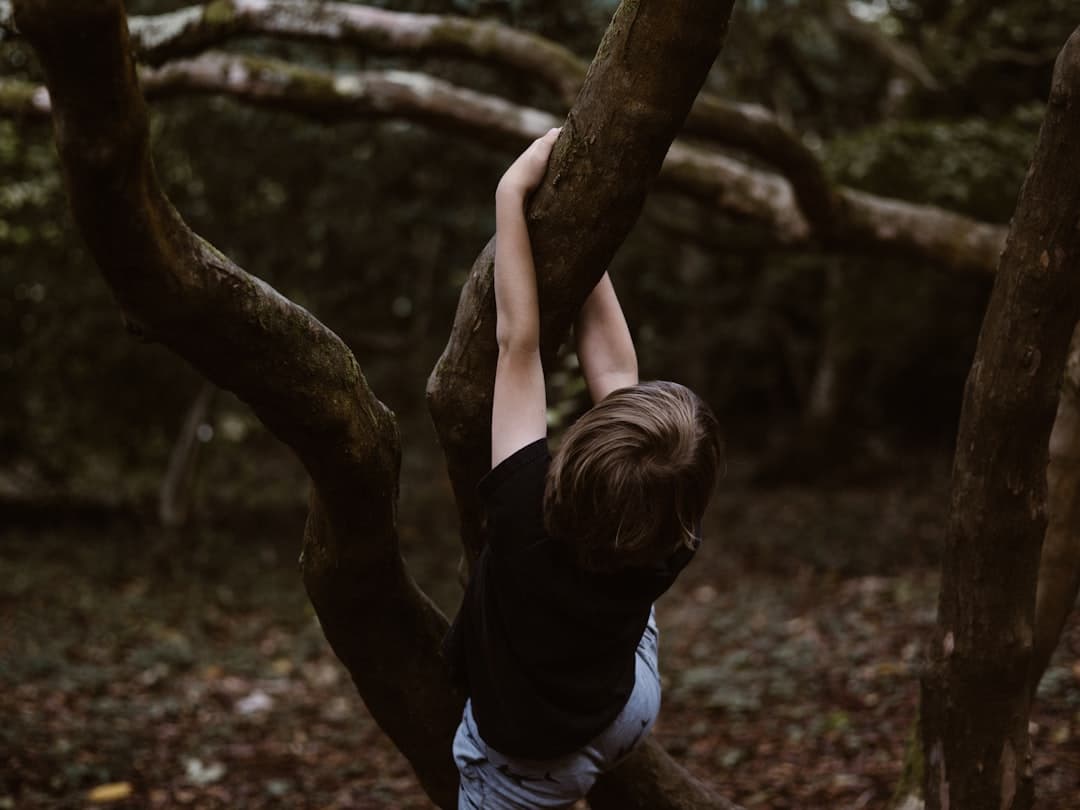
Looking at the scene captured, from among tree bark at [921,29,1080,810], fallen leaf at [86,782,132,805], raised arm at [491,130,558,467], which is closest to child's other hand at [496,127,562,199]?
raised arm at [491,130,558,467]

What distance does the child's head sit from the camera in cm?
205

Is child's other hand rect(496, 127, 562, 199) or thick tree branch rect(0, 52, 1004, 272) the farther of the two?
thick tree branch rect(0, 52, 1004, 272)

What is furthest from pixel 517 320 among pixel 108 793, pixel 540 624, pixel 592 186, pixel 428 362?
pixel 428 362

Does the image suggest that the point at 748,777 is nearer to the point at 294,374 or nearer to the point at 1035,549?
the point at 1035,549

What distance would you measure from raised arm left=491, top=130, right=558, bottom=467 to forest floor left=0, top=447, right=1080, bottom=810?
2.74m

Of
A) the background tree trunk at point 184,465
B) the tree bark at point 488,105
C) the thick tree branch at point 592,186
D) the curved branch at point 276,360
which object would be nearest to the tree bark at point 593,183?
the thick tree branch at point 592,186

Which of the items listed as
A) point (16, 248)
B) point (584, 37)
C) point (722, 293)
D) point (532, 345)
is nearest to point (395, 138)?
point (584, 37)

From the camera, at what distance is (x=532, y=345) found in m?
2.26

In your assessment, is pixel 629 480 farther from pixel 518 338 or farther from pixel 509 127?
pixel 509 127

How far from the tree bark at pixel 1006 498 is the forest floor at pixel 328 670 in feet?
4.08

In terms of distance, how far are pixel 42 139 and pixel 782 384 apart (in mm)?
10571

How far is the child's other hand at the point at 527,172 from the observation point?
7.35 feet

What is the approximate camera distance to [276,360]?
6.76 feet

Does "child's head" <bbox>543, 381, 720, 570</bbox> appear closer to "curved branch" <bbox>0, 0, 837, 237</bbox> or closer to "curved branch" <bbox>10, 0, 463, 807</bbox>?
"curved branch" <bbox>10, 0, 463, 807</bbox>
